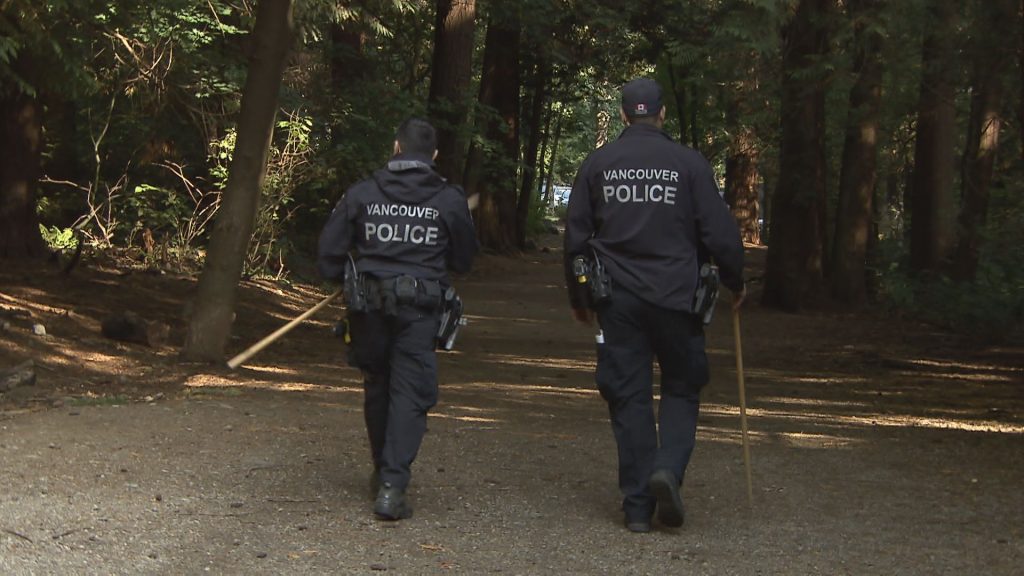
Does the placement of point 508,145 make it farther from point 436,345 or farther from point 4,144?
point 436,345

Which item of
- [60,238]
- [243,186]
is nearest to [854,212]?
[60,238]

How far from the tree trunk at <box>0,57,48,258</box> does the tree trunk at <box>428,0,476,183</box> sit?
1018 centimetres

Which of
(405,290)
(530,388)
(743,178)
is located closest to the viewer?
(405,290)

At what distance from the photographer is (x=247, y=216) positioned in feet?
43.1

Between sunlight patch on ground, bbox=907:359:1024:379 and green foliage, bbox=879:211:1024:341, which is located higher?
green foliage, bbox=879:211:1024:341

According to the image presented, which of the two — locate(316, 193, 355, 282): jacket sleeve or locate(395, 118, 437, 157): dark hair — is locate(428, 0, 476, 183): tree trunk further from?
locate(316, 193, 355, 282): jacket sleeve

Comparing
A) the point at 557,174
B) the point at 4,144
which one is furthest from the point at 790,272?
the point at 557,174

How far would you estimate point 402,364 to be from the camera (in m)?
6.88

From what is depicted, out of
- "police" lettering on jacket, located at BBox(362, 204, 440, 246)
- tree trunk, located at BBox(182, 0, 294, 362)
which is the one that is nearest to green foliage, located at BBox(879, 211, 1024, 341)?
tree trunk, located at BBox(182, 0, 294, 362)

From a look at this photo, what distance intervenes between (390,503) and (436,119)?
21.1 metres

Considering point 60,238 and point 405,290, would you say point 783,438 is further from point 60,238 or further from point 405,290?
point 60,238

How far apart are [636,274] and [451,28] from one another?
22.2 meters

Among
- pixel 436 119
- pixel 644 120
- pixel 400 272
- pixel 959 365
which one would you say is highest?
pixel 436 119

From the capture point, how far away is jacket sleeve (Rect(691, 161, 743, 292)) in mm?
6676
